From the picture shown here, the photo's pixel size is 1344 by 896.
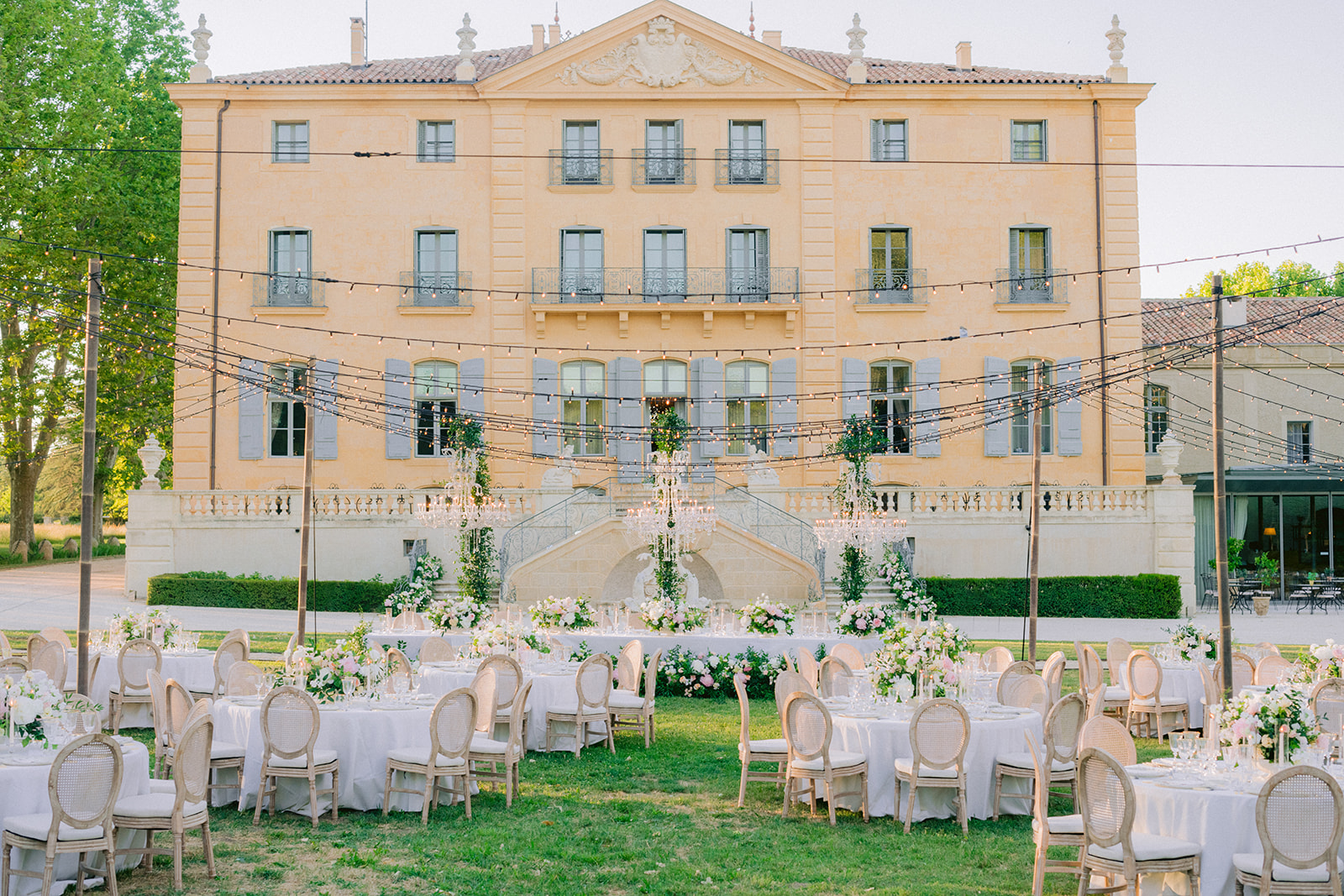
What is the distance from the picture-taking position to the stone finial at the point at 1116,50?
26.8 m

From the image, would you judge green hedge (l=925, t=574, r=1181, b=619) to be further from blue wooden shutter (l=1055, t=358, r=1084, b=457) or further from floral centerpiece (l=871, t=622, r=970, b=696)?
floral centerpiece (l=871, t=622, r=970, b=696)

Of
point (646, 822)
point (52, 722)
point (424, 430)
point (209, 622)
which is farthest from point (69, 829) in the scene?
point (424, 430)

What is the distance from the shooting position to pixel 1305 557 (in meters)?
28.5

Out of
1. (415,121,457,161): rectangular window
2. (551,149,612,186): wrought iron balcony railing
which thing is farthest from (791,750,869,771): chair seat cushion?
(415,121,457,161): rectangular window

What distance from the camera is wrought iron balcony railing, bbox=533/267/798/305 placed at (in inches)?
1027

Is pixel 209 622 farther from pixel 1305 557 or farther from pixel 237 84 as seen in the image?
pixel 1305 557

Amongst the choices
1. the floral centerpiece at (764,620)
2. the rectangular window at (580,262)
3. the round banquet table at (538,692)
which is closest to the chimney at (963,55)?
the rectangular window at (580,262)

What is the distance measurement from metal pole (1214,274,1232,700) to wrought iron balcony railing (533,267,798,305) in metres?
15.4

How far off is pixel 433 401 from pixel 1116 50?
17.0 meters

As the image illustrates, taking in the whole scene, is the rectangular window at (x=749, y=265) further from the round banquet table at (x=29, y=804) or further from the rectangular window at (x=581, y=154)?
the round banquet table at (x=29, y=804)

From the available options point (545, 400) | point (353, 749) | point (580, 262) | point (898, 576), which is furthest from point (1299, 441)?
point (353, 749)

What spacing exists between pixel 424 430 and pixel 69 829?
62.5 ft

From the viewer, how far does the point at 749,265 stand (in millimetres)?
26453

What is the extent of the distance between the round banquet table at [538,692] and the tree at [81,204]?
18.0 meters
